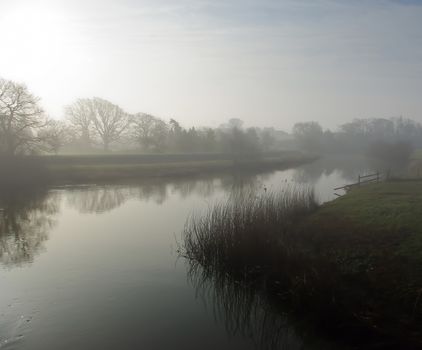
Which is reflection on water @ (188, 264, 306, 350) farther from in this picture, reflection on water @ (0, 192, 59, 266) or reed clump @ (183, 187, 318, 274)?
reflection on water @ (0, 192, 59, 266)

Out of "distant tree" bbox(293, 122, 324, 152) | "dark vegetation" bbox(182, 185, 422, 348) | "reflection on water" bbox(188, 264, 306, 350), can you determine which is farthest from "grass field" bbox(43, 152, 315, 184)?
"distant tree" bbox(293, 122, 324, 152)

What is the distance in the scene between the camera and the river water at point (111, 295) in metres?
8.26

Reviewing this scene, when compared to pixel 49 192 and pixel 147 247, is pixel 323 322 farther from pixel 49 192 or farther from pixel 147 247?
pixel 49 192

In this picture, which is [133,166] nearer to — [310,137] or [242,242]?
[242,242]

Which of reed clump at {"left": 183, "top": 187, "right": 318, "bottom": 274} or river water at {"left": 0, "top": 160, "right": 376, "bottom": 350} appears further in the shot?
reed clump at {"left": 183, "top": 187, "right": 318, "bottom": 274}

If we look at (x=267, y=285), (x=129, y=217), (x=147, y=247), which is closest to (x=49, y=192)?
(x=129, y=217)

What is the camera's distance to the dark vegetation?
8203 mm

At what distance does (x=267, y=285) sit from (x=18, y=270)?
8.81 m

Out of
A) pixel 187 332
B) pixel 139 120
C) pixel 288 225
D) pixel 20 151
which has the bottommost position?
pixel 187 332

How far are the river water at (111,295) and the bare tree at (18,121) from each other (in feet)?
71.4

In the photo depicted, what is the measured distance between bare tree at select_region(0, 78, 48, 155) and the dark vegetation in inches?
1306

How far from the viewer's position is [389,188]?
23328 millimetres

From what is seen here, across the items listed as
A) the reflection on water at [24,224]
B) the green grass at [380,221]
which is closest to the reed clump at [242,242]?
the green grass at [380,221]

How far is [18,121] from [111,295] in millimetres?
36766
